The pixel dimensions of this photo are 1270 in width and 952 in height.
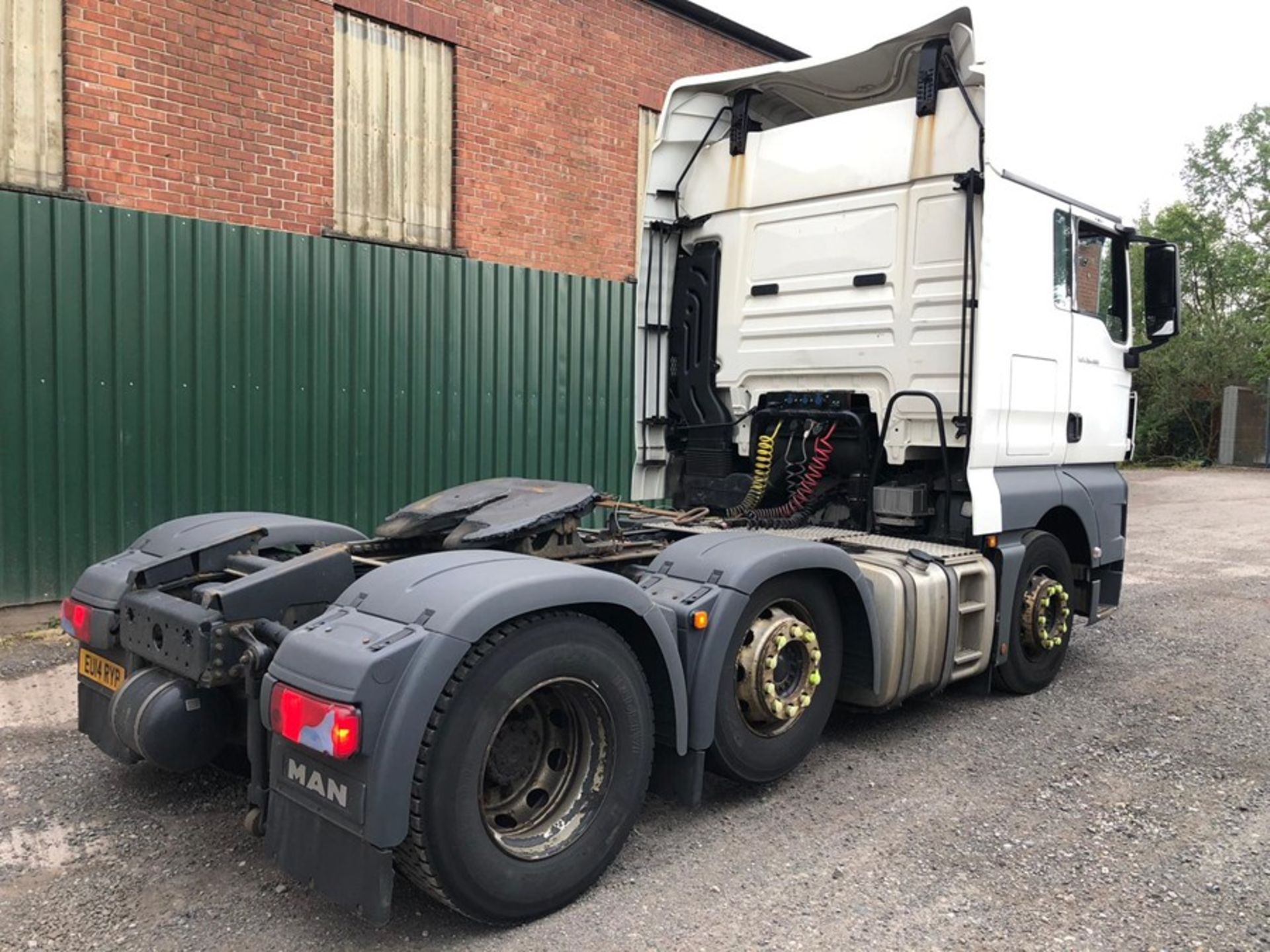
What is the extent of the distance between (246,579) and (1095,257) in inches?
204

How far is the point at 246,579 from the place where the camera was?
3469mm

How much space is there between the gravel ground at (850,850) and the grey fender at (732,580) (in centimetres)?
51

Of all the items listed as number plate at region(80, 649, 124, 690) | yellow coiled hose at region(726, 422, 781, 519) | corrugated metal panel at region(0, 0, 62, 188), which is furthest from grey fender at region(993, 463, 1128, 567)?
corrugated metal panel at region(0, 0, 62, 188)

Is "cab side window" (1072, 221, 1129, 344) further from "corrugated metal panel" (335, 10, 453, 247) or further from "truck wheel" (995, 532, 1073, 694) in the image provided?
"corrugated metal panel" (335, 10, 453, 247)

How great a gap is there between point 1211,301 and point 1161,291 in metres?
26.5

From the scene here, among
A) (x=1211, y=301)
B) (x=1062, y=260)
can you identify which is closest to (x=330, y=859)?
(x=1062, y=260)

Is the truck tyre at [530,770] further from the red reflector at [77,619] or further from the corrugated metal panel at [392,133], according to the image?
the corrugated metal panel at [392,133]

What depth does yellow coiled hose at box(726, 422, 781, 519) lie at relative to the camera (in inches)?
233

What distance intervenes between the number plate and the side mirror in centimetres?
597

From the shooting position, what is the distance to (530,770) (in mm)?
3340

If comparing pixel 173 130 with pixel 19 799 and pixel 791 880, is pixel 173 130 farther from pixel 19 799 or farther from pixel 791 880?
pixel 791 880

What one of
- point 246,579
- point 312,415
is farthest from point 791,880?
point 312,415

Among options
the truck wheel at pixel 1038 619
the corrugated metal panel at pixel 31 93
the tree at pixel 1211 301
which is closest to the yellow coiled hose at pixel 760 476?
the truck wheel at pixel 1038 619

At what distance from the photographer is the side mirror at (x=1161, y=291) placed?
6137mm
